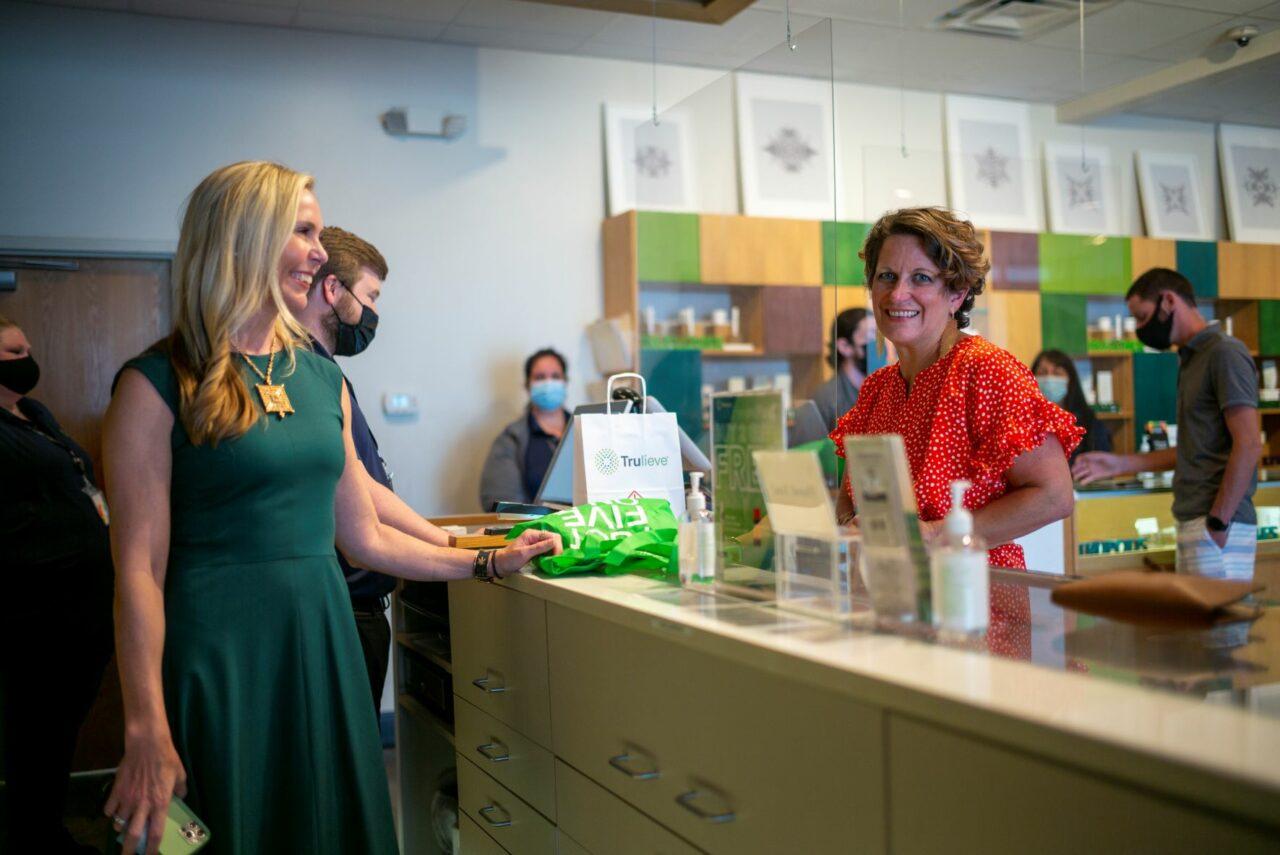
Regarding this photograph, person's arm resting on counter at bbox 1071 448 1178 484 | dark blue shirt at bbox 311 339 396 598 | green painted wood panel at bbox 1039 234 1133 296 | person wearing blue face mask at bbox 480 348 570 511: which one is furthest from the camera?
green painted wood panel at bbox 1039 234 1133 296

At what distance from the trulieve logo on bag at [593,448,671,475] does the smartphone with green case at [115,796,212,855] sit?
106cm

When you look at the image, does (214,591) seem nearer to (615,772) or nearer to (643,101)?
(615,772)

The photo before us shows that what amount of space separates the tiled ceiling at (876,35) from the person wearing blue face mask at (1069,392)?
4.76 feet

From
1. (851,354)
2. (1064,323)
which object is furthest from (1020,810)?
(1064,323)

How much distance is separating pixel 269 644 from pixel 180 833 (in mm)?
309

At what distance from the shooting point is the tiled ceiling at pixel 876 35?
17.0 feet

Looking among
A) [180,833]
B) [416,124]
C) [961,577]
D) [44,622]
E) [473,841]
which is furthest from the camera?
[416,124]

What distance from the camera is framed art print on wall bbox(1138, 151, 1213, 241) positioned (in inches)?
265

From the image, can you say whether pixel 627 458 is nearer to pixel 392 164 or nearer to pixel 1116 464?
pixel 1116 464

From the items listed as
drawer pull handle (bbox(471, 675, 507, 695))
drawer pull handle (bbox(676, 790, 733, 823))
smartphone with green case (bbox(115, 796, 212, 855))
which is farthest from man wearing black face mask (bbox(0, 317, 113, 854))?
drawer pull handle (bbox(676, 790, 733, 823))

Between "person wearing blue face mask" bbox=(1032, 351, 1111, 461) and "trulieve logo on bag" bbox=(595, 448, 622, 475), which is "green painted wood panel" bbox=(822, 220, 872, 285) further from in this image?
"trulieve logo on bag" bbox=(595, 448, 622, 475)

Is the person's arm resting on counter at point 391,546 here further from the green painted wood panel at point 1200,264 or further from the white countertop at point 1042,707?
the green painted wood panel at point 1200,264

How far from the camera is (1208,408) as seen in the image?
422 cm

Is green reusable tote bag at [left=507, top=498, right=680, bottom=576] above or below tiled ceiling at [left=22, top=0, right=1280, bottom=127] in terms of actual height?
below
